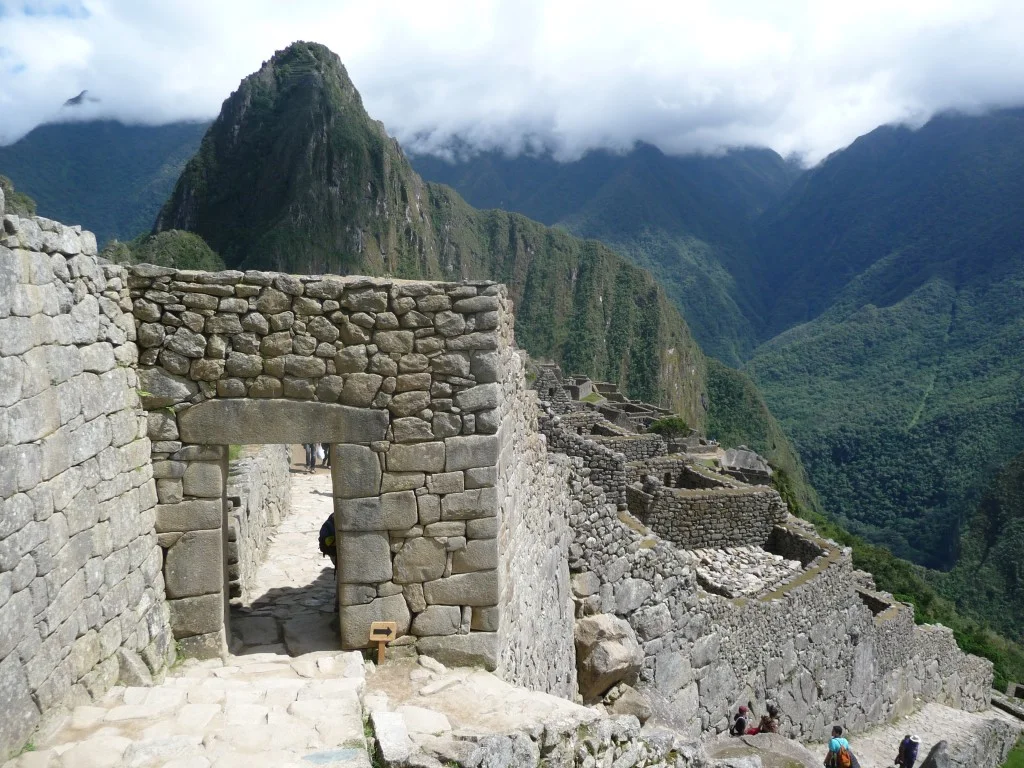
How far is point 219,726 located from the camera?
14.0ft

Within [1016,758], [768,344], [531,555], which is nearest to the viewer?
[531,555]

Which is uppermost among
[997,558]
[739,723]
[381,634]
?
[381,634]

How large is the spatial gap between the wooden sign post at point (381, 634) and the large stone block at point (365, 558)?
309mm

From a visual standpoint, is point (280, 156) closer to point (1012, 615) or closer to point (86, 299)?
point (1012, 615)

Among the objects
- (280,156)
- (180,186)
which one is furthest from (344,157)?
(180,186)

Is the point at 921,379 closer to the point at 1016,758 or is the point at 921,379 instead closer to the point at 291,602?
the point at 1016,758

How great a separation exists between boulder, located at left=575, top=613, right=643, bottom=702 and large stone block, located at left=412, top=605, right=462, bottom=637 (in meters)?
3.55

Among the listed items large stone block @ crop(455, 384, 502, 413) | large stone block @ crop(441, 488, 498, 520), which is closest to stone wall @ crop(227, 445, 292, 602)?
large stone block @ crop(441, 488, 498, 520)

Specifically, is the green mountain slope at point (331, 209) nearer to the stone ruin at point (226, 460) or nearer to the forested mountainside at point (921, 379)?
the forested mountainside at point (921, 379)

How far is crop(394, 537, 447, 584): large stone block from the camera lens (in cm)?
559

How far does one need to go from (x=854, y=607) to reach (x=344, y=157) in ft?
466

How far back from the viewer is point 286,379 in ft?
17.5

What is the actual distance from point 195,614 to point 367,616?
118 cm

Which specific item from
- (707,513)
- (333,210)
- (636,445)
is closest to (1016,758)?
(707,513)
